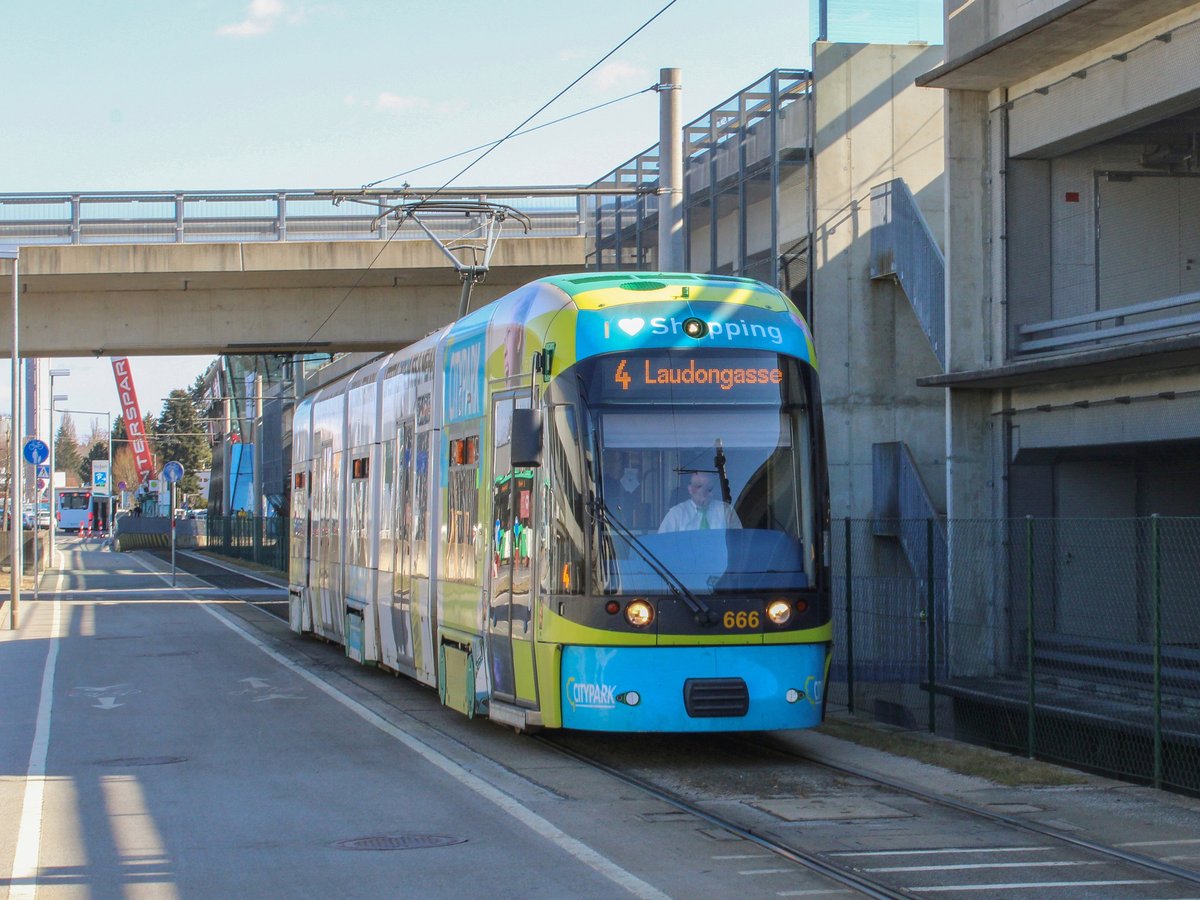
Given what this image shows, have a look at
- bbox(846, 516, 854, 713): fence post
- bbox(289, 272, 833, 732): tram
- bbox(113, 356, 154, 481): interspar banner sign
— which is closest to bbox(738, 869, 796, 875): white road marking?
bbox(289, 272, 833, 732): tram

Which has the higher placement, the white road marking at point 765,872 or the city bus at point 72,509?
the city bus at point 72,509

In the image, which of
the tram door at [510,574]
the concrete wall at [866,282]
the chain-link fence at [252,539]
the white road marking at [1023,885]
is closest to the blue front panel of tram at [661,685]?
the tram door at [510,574]

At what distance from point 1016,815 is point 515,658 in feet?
12.9

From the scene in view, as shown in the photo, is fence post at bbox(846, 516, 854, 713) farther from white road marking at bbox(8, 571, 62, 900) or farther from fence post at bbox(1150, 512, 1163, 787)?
white road marking at bbox(8, 571, 62, 900)

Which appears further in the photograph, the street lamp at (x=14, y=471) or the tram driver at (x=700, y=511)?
the street lamp at (x=14, y=471)

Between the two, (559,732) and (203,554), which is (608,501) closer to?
(559,732)

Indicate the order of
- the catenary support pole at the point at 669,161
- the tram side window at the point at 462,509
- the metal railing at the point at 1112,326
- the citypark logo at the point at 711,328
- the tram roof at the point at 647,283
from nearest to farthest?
the citypark logo at the point at 711,328, the tram roof at the point at 647,283, the tram side window at the point at 462,509, the metal railing at the point at 1112,326, the catenary support pole at the point at 669,161

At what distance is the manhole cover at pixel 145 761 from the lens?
12.0 metres

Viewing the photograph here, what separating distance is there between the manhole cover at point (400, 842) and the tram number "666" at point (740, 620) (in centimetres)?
295

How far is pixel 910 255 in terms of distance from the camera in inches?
796

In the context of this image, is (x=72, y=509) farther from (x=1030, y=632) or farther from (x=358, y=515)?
(x=1030, y=632)

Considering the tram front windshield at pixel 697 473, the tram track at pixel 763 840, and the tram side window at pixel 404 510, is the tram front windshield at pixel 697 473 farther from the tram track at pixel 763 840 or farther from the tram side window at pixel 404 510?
the tram side window at pixel 404 510

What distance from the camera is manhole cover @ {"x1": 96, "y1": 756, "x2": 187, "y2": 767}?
12039 millimetres

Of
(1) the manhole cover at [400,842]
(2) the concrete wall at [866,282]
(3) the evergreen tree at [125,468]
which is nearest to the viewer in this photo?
(1) the manhole cover at [400,842]
